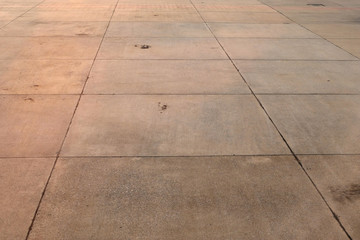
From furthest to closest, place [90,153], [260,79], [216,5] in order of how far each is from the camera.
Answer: [216,5]
[260,79]
[90,153]

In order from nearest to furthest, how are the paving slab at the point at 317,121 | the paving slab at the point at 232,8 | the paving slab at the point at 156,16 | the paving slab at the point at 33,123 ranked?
the paving slab at the point at 33,123 < the paving slab at the point at 317,121 < the paving slab at the point at 156,16 < the paving slab at the point at 232,8

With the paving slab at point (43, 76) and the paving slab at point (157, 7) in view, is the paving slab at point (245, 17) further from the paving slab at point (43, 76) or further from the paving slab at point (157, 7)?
the paving slab at point (43, 76)

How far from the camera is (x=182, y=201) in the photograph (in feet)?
13.3

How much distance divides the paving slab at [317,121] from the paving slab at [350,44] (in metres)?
3.20

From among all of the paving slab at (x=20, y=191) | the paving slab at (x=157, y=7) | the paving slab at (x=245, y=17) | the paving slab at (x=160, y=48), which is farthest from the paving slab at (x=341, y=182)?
the paving slab at (x=157, y=7)

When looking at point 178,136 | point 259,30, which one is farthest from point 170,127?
point 259,30

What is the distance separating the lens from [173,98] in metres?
6.54

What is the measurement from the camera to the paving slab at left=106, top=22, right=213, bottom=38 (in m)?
10.5

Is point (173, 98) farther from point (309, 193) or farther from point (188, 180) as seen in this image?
point (309, 193)

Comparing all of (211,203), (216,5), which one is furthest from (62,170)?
(216,5)

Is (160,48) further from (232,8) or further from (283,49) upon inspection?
(232,8)

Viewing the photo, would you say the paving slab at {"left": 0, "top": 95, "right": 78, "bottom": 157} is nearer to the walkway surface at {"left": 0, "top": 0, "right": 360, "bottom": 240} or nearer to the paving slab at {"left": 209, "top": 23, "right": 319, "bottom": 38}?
the walkway surface at {"left": 0, "top": 0, "right": 360, "bottom": 240}

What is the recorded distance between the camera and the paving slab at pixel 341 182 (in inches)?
153

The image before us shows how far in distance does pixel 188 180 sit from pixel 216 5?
12.2m
